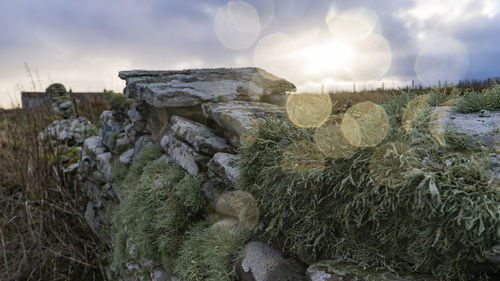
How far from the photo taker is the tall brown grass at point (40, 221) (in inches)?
224

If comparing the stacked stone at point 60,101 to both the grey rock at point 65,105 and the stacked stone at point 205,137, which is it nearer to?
the grey rock at point 65,105

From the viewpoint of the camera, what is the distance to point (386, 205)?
5.27ft

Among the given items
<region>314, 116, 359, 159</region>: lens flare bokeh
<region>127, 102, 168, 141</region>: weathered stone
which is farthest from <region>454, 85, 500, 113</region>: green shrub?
<region>127, 102, 168, 141</region>: weathered stone

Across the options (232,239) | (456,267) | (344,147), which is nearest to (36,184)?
(232,239)

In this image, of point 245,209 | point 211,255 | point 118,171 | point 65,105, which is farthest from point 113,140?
point 65,105

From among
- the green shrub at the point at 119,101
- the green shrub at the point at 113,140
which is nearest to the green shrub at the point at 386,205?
the green shrub at the point at 113,140

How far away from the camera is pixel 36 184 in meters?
6.57

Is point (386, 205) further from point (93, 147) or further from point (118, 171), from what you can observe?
point (93, 147)

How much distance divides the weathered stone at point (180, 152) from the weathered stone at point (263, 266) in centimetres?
133

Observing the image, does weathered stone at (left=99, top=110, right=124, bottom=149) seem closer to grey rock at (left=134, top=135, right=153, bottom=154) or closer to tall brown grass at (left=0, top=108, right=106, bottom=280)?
grey rock at (left=134, top=135, right=153, bottom=154)

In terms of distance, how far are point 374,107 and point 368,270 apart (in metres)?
1.30

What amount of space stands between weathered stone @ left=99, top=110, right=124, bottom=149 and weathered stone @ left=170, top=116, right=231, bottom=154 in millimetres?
2630

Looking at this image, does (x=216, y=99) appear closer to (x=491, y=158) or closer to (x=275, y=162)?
(x=275, y=162)

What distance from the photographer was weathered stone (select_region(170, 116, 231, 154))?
3.21 m
